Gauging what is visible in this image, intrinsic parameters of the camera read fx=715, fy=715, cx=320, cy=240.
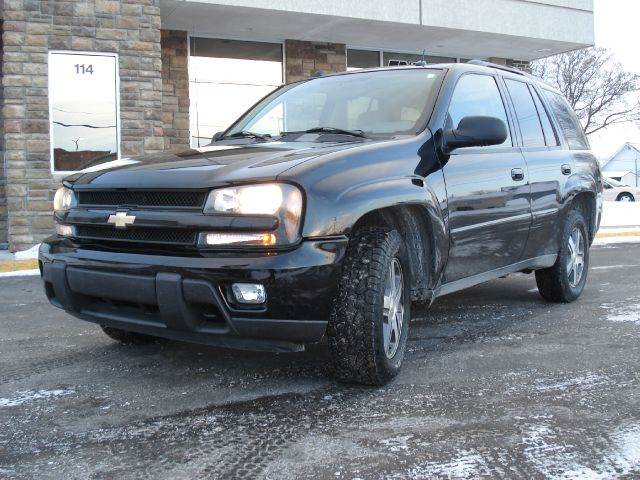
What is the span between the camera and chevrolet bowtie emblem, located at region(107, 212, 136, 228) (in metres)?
3.20

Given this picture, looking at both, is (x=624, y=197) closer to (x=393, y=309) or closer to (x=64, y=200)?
(x=393, y=309)

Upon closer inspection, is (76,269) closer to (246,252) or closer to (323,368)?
(246,252)

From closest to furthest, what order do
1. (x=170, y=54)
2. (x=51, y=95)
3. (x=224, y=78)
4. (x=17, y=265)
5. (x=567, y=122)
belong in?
(x=567, y=122), (x=17, y=265), (x=51, y=95), (x=170, y=54), (x=224, y=78)

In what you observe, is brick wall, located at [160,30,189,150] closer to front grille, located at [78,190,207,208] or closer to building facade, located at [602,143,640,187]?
front grille, located at [78,190,207,208]

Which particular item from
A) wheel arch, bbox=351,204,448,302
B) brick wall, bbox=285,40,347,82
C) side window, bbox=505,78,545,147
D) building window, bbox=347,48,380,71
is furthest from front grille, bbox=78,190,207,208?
building window, bbox=347,48,380,71

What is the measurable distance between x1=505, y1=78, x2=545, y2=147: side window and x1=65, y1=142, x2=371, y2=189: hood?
1.92 metres

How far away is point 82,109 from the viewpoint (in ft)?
33.7

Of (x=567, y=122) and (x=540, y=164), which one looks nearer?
(x=540, y=164)

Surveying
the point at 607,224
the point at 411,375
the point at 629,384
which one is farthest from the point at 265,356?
the point at 607,224

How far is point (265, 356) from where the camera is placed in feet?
13.0

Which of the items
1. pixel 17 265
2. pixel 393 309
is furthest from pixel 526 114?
pixel 17 265

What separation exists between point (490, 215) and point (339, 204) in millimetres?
1509

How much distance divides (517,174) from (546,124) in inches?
38.7

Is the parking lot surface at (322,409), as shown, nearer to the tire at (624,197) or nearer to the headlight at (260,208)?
the headlight at (260,208)
